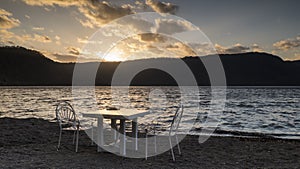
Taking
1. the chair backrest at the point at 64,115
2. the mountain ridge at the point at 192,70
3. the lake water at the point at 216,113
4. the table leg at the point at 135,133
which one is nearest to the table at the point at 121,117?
the table leg at the point at 135,133

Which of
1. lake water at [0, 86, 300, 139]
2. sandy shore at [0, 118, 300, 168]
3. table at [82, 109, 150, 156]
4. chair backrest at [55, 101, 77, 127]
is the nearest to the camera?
sandy shore at [0, 118, 300, 168]

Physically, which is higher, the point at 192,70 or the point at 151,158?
the point at 192,70

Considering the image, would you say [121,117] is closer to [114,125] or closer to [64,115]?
[114,125]

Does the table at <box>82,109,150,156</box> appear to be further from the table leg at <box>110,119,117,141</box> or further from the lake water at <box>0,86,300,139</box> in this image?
the lake water at <box>0,86,300,139</box>

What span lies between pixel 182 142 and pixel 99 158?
11.0 feet

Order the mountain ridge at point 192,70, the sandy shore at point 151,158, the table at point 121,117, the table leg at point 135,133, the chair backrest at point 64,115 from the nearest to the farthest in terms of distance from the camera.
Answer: the sandy shore at point 151,158
the table at point 121,117
the chair backrest at point 64,115
the table leg at point 135,133
the mountain ridge at point 192,70

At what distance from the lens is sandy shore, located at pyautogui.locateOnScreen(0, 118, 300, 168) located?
5844 mm

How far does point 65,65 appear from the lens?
423ft

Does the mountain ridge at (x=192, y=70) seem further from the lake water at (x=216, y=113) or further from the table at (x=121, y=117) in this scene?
the table at (x=121, y=117)

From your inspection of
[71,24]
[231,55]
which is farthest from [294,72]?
[71,24]

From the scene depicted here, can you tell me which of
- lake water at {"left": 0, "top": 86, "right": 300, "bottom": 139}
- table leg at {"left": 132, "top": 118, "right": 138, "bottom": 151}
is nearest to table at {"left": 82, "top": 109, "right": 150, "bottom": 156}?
table leg at {"left": 132, "top": 118, "right": 138, "bottom": 151}

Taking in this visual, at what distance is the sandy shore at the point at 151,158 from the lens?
19.2 ft

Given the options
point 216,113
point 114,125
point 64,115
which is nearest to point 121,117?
point 114,125

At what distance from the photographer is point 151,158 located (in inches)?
254
